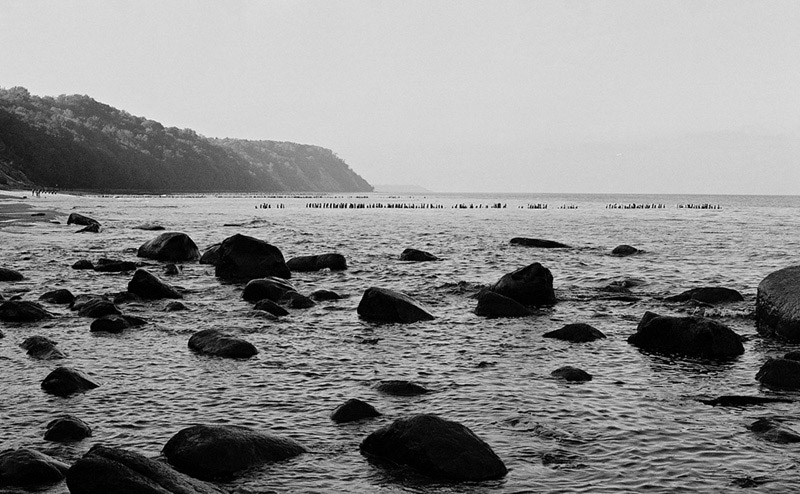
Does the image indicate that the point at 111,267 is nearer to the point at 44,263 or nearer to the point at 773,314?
the point at 44,263

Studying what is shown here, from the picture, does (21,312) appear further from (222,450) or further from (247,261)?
(222,450)

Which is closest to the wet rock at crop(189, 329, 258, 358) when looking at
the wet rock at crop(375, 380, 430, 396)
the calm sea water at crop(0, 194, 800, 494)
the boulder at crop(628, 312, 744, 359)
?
the calm sea water at crop(0, 194, 800, 494)

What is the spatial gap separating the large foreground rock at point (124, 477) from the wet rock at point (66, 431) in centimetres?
Answer: 219

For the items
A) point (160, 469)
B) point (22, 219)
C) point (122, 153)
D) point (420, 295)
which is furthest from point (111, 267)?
point (122, 153)

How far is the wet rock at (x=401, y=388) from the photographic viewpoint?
37.0 feet

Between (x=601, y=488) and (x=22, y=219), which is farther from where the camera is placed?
(x=22, y=219)

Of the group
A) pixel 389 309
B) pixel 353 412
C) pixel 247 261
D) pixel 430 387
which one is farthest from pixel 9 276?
pixel 353 412

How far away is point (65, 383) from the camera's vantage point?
11.1 metres

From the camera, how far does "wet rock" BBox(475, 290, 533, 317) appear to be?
18.7 metres

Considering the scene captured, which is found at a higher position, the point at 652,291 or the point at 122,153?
the point at 122,153

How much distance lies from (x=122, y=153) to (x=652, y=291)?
626ft

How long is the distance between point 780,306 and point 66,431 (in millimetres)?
14758

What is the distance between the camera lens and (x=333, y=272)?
28.1 m

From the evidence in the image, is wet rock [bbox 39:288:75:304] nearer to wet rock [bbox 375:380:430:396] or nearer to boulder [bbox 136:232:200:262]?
boulder [bbox 136:232:200:262]
